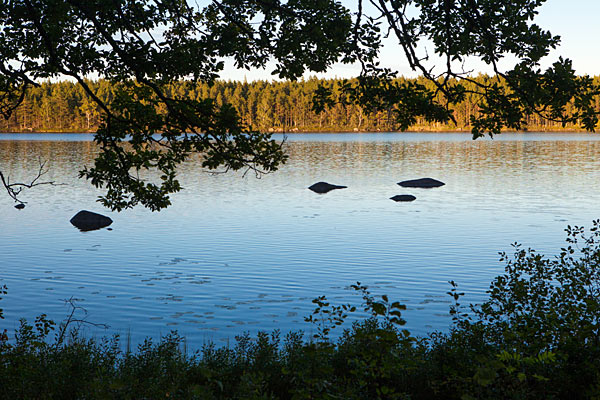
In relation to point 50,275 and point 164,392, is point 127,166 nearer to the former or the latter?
point 164,392

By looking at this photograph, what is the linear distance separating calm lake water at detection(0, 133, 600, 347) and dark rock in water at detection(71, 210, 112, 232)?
590mm

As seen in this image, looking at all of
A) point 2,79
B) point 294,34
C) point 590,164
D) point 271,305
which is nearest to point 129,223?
point 271,305

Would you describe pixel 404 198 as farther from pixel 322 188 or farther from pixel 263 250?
pixel 263 250

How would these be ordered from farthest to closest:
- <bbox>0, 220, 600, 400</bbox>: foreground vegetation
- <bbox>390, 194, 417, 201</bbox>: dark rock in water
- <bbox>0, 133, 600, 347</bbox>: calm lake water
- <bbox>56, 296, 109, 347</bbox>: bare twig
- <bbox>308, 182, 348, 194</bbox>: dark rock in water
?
<bbox>308, 182, 348, 194</bbox>: dark rock in water < <bbox>390, 194, 417, 201</bbox>: dark rock in water < <bbox>0, 133, 600, 347</bbox>: calm lake water < <bbox>56, 296, 109, 347</bbox>: bare twig < <bbox>0, 220, 600, 400</bbox>: foreground vegetation

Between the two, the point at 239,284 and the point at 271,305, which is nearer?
the point at 271,305

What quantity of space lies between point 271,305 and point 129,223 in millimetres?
17354

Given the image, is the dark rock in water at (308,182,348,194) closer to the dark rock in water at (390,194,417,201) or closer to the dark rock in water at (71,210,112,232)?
the dark rock in water at (390,194,417,201)

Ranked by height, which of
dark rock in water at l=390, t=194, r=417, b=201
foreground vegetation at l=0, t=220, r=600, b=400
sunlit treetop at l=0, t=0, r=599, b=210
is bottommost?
dark rock in water at l=390, t=194, r=417, b=201

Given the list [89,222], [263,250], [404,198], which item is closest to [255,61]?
[263,250]

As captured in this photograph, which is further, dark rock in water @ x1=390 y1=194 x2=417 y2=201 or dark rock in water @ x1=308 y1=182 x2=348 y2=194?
dark rock in water @ x1=308 y1=182 x2=348 y2=194

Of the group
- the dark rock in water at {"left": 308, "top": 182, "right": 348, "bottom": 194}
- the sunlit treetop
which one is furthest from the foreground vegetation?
the dark rock in water at {"left": 308, "top": 182, "right": 348, "bottom": 194}

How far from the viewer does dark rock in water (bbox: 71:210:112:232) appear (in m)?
32.1

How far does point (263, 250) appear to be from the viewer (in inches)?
1017

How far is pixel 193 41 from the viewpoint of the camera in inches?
496
